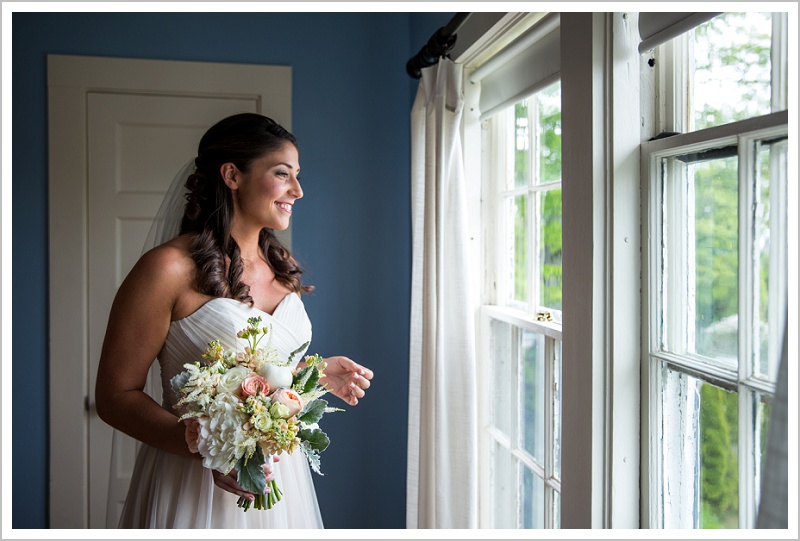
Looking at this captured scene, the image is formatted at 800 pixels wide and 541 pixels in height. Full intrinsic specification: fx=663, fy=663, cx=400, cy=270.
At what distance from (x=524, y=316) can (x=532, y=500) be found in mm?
504

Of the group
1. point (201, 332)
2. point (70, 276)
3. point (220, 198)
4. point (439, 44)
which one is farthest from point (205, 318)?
point (70, 276)

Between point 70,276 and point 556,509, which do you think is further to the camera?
point 70,276

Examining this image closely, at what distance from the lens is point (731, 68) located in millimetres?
1044

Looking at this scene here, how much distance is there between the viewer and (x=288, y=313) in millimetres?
1699

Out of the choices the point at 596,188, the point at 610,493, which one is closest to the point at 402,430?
the point at 610,493

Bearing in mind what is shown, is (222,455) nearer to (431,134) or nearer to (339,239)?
(431,134)

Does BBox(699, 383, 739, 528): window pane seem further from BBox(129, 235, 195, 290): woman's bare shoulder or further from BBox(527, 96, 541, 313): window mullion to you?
BBox(129, 235, 195, 290): woman's bare shoulder

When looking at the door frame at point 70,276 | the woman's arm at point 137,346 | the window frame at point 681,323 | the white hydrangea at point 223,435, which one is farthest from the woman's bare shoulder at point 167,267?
the door frame at point 70,276

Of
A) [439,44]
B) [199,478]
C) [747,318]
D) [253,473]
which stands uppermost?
[439,44]

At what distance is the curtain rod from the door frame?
121 cm

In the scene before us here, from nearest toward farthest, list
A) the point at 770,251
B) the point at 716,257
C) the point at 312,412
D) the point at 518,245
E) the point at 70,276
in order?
the point at 770,251 < the point at 716,257 < the point at 312,412 < the point at 518,245 < the point at 70,276

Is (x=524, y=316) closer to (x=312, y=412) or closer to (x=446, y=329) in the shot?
(x=446, y=329)

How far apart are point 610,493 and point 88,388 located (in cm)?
211

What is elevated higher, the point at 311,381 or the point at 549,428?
the point at 311,381
